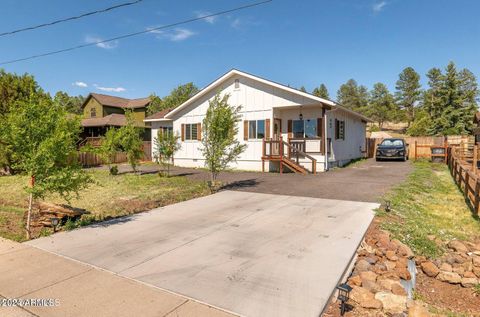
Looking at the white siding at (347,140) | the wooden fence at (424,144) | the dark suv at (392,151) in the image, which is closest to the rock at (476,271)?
the white siding at (347,140)

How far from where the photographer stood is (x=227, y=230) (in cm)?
589

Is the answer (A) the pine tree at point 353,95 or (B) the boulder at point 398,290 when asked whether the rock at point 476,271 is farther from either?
(A) the pine tree at point 353,95

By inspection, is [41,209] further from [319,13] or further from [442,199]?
[319,13]

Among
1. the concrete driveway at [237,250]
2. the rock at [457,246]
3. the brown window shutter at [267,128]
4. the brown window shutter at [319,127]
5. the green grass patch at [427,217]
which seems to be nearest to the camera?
the concrete driveway at [237,250]

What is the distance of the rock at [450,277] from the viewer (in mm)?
4441

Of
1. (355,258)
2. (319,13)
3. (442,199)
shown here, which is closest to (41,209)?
(355,258)

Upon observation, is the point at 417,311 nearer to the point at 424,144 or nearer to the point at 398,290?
the point at 398,290

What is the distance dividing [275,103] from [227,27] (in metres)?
4.96

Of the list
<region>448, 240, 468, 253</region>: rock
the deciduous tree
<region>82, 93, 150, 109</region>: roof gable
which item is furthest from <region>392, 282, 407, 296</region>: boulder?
<region>82, 93, 150, 109</region>: roof gable

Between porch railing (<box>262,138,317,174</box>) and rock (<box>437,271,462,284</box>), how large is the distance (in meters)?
10.5

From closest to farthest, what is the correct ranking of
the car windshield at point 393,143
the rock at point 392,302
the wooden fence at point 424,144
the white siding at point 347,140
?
the rock at point 392,302
the white siding at point 347,140
the car windshield at point 393,143
the wooden fence at point 424,144

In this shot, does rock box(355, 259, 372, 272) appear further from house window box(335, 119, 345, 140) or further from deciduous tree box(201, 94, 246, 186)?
house window box(335, 119, 345, 140)

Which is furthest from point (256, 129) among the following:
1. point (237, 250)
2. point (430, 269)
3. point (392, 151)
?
point (430, 269)

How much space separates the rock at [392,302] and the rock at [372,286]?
0.55ft
